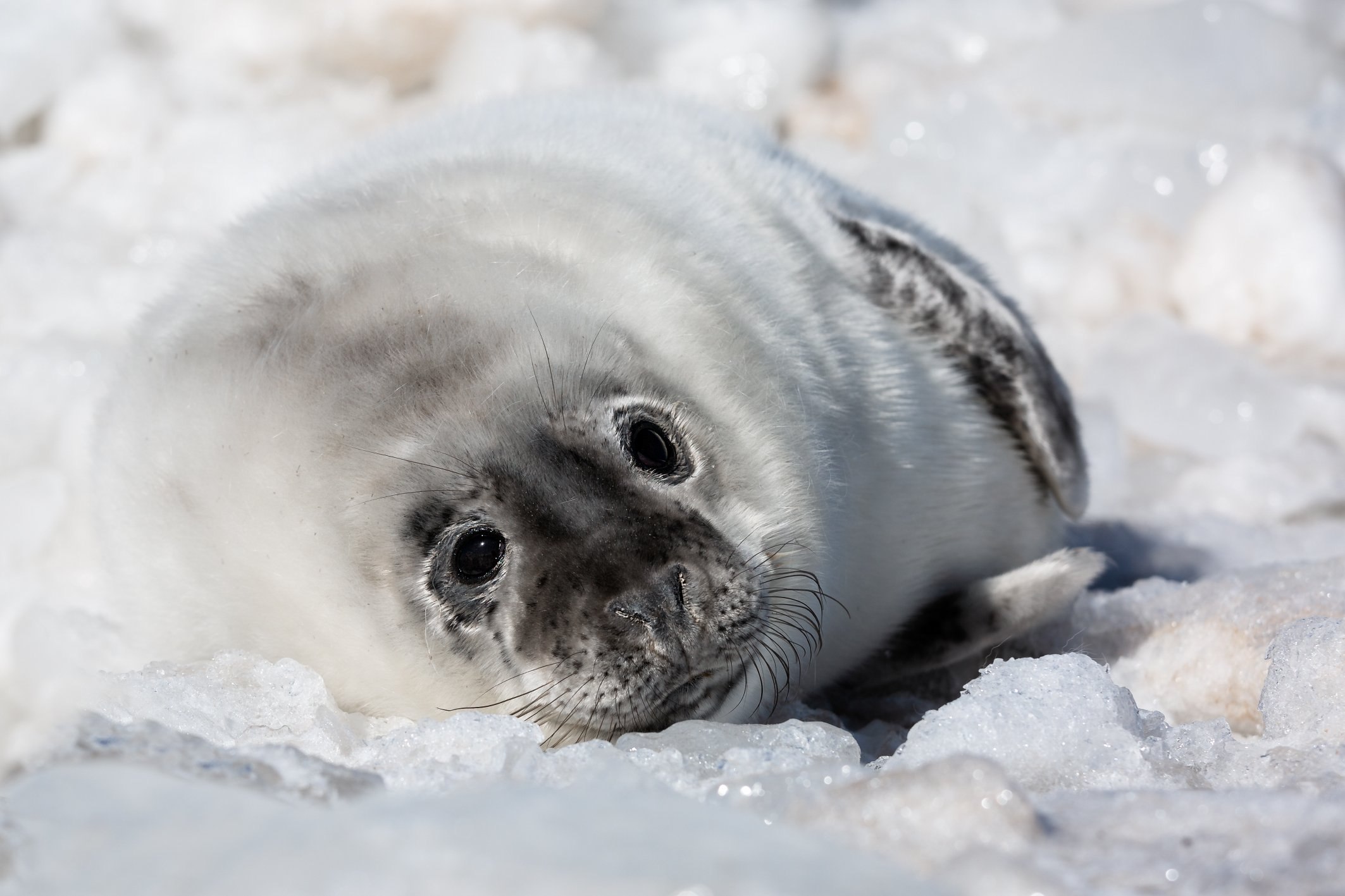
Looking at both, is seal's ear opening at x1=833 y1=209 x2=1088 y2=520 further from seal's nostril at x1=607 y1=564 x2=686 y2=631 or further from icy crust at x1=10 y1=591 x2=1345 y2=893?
seal's nostril at x1=607 y1=564 x2=686 y2=631


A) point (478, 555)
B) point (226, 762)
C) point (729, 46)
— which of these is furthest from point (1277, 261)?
point (226, 762)

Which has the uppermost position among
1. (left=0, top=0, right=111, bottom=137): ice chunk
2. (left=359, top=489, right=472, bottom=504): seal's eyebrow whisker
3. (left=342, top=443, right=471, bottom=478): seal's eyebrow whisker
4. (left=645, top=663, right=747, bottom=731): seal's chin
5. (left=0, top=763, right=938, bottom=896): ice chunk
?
(left=0, top=0, right=111, bottom=137): ice chunk

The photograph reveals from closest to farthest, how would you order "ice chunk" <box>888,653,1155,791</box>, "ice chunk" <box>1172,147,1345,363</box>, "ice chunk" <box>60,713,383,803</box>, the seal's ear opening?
"ice chunk" <box>60,713,383,803</box> < "ice chunk" <box>888,653,1155,791</box> < the seal's ear opening < "ice chunk" <box>1172,147,1345,363</box>

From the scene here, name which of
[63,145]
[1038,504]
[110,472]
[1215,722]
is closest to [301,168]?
[63,145]

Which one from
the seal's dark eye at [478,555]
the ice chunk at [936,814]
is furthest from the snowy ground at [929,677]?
the seal's dark eye at [478,555]

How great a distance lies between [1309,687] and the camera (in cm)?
178

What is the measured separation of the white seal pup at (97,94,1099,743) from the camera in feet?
6.23

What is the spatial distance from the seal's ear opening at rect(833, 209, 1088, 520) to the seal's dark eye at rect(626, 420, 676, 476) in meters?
0.92

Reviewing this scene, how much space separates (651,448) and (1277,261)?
284 cm

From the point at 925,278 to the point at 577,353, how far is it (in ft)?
3.51

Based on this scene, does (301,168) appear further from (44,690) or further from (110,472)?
(44,690)

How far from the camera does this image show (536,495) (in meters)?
1.89

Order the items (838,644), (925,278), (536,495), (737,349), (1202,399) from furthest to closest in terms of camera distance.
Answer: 1. (1202,399)
2. (925,278)
3. (838,644)
4. (737,349)
5. (536,495)

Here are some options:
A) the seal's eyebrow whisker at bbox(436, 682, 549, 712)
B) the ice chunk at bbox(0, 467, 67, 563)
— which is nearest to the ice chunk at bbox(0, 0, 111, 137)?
the ice chunk at bbox(0, 467, 67, 563)
